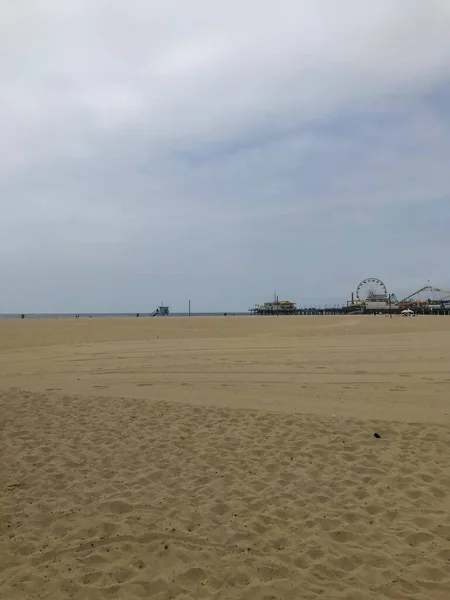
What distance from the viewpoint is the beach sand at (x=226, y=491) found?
410 cm

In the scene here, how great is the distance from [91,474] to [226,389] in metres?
5.57

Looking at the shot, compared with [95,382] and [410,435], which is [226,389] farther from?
[410,435]

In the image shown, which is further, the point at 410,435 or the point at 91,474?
the point at 410,435

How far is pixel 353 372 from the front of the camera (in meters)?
13.5

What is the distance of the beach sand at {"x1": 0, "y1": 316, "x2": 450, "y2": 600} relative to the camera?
13.5ft

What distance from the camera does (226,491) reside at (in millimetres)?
5688

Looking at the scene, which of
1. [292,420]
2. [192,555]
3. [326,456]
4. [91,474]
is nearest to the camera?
[192,555]

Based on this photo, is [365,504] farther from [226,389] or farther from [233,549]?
[226,389]

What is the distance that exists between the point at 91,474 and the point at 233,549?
2.48 metres

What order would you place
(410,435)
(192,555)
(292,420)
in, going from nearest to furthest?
(192,555), (410,435), (292,420)

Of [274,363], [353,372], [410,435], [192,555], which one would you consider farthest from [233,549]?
[274,363]

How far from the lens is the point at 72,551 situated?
14.6 feet

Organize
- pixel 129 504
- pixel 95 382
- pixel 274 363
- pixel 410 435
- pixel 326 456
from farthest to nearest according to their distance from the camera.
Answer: pixel 274 363 < pixel 95 382 < pixel 410 435 < pixel 326 456 < pixel 129 504

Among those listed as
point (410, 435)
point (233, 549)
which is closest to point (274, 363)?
point (410, 435)
